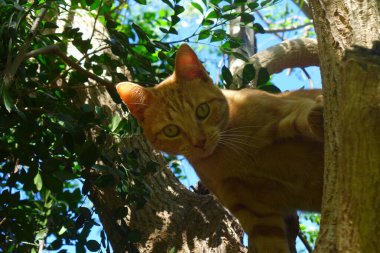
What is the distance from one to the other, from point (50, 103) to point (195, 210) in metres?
1.10

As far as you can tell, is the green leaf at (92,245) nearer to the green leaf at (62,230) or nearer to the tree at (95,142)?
the tree at (95,142)

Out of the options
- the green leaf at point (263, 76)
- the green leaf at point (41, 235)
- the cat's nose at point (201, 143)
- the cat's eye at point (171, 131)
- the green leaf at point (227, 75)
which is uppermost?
the green leaf at point (227, 75)

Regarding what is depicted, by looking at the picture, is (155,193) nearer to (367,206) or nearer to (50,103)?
(50,103)

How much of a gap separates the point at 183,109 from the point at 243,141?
44cm

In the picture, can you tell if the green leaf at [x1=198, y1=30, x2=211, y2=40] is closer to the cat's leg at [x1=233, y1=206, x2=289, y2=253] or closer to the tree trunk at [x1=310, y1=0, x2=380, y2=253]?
the cat's leg at [x1=233, y1=206, x2=289, y2=253]

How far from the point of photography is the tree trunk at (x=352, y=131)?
148cm

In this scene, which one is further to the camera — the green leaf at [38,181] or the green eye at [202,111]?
the green eye at [202,111]

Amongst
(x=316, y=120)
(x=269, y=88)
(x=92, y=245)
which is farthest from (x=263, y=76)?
(x=92, y=245)

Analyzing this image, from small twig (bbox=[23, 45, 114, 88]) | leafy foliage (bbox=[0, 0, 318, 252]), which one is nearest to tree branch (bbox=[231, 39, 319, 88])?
leafy foliage (bbox=[0, 0, 318, 252])

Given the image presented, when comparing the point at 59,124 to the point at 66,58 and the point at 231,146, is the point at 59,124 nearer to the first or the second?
the point at 66,58

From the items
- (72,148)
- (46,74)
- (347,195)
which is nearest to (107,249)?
(72,148)

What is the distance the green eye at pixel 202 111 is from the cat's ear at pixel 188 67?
0.18 m

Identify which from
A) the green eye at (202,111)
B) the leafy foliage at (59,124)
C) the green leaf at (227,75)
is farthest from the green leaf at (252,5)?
the green eye at (202,111)

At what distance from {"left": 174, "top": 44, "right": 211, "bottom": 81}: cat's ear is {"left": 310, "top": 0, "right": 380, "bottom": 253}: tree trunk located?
1349 mm
